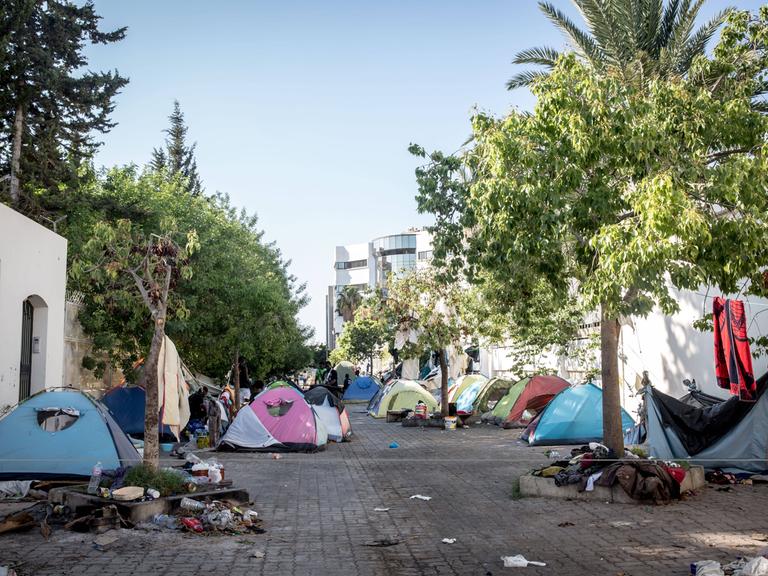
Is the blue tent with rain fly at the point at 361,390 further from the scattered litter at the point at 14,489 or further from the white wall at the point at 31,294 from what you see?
the scattered litter at the point at 14,489

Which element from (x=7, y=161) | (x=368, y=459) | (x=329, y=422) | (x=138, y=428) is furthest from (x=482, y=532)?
(x=7, y=161)

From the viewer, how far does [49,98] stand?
2170 cm

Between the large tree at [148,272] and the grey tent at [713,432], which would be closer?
the large tree at [148,272]

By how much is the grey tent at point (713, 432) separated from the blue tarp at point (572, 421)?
180 inches

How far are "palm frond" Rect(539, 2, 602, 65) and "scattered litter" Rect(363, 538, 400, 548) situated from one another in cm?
1337

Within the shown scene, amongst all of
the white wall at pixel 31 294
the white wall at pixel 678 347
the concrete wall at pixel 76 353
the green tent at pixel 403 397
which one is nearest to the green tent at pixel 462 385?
the green tent at pixel 403 397

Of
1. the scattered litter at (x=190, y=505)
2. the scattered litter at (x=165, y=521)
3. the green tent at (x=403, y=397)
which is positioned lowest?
the scattered litter at (x=165, y=521)

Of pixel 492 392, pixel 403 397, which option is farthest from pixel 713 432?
pixel 403 397

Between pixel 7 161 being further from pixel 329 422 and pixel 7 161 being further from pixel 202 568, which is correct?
pixel 202 568

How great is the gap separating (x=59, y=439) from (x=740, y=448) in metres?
11.1

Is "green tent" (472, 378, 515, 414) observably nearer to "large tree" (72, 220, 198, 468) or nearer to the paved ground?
the paved ground

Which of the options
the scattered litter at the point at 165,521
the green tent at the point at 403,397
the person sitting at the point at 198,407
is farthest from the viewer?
the green tent at the point at 403,397

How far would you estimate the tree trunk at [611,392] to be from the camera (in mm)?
10641

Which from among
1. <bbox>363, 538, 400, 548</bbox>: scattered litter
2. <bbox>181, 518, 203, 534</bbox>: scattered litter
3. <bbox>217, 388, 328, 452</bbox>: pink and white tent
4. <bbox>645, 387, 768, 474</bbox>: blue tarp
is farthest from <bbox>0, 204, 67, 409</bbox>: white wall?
<bbox>645, 387, 768, 474</bbox>: blue tarp
